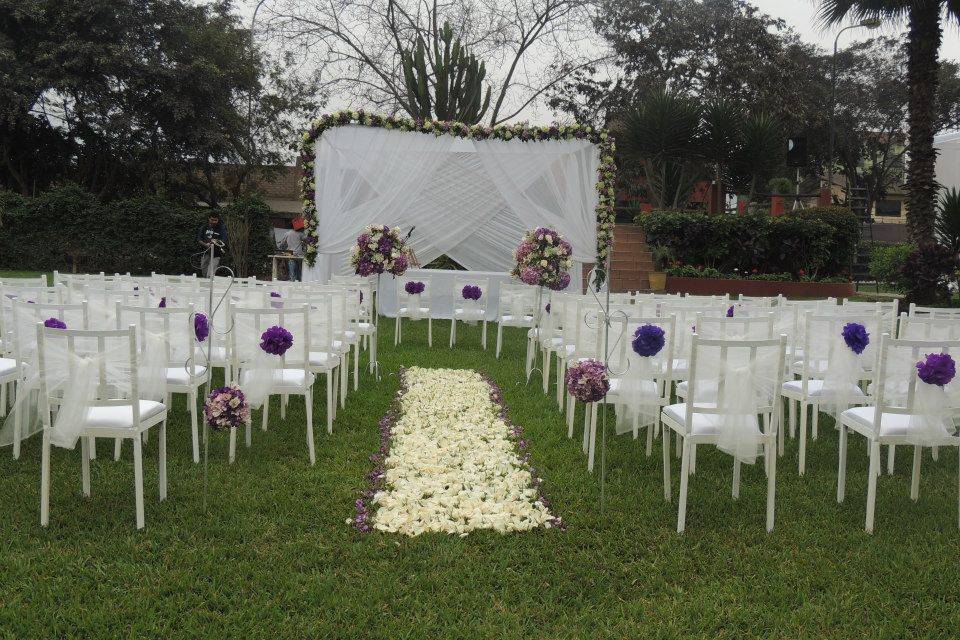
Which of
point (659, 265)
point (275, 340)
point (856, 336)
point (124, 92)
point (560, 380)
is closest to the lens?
point (275, 340)

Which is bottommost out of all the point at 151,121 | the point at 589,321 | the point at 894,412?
the point at 894,412

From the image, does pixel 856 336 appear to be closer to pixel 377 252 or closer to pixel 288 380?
pixel 288 380

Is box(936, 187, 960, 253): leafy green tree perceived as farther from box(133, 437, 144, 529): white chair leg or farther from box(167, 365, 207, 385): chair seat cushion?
box(133, 437, 144, 529): white chair leg

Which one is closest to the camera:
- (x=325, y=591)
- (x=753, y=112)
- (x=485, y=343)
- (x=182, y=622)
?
(x=182, y=622)

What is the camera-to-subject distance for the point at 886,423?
353 centimetres

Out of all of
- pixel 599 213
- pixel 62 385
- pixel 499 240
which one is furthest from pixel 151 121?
pixel 62 385

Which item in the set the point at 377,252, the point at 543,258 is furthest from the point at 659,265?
the point at 377,252

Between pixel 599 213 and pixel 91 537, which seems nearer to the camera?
pixel 91 537

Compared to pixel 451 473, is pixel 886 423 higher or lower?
higher

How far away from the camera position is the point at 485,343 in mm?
8797

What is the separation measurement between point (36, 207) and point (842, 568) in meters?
18.5

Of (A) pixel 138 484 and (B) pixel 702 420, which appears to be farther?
(B) pixel 702 420

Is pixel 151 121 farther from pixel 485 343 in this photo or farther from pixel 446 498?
pixel 446 498

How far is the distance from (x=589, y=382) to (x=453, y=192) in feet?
29.1
